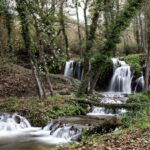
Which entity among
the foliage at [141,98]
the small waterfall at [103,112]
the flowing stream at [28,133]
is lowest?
the flowing stream at [28,133]

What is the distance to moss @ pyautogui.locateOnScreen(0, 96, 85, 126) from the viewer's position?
1652 centimetres

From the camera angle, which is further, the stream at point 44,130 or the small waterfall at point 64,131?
the small waterfall at point 64,131

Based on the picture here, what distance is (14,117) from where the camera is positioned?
16.6 metres

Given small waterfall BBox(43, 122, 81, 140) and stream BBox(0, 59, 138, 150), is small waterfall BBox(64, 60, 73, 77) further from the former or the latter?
small waterfall BBox(43, 122, 81, 140)

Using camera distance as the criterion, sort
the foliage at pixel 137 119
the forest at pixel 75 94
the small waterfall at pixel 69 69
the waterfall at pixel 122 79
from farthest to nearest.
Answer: the small waterfall at pixel 69 69 → the waterfall at pixel 122 79 → the forest at pixel 75 94 → the foliage at pixel 137 119

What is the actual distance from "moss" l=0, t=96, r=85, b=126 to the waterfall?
386 inches

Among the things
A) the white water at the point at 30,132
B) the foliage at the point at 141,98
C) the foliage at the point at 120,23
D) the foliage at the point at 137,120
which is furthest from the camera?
the foliage at the point at 120,23

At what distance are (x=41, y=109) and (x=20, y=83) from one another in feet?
22.4

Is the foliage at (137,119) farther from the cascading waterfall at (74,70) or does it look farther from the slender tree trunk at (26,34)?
the cascading waterfall at (74,70)

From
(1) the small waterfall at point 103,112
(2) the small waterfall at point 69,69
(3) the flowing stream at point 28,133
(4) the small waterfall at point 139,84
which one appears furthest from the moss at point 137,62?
(3) the flowing stream at point 28,133

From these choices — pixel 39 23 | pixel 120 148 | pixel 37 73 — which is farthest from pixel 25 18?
pixel 120 148

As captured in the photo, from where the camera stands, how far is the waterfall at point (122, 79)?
28198mm

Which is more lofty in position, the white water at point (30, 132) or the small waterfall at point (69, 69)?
the small waterfall at point (69, 69)

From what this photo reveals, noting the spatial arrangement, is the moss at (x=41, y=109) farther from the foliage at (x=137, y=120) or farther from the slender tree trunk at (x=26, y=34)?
the foliage at (x=137, y=120)
